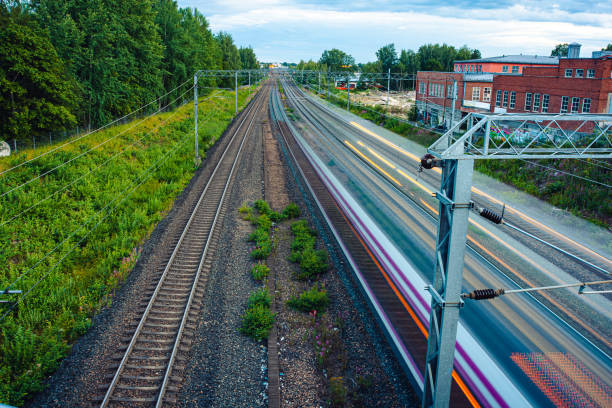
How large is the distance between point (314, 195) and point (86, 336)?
50.5 feet

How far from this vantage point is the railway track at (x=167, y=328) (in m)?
9.77

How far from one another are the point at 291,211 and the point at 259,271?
22.3ft

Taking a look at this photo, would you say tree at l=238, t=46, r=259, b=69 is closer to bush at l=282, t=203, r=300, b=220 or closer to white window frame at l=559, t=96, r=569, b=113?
white window frame at l=559, t=96, r=569, b=113

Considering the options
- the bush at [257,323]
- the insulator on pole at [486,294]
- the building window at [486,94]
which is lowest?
the bush at [257,323]

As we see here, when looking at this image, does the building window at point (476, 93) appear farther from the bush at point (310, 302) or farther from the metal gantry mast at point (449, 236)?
the metal gantry mast at point (449, 236)

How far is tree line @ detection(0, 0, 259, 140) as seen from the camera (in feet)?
85.6

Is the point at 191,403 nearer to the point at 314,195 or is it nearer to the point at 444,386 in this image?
the point at 444,386

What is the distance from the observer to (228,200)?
2370 centimetres

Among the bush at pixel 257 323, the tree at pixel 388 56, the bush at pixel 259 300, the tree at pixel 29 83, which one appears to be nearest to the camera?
the bush at pixel 257 323

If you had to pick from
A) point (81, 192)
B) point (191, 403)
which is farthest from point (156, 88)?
point (191, 403)

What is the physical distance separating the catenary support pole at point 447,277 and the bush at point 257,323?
486 centimetres

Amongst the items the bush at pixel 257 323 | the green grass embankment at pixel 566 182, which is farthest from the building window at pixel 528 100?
the bush at pixel 257 323

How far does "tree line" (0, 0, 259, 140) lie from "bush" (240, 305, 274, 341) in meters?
22.0

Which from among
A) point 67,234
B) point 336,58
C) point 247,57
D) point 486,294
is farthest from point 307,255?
point 336,58
